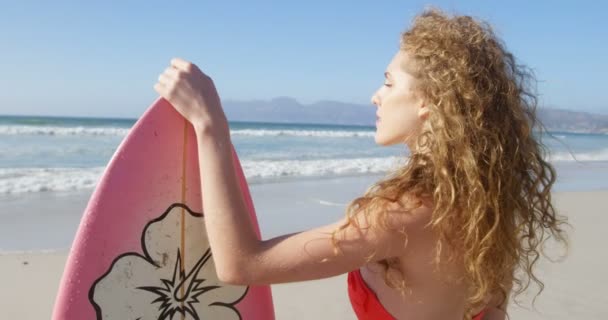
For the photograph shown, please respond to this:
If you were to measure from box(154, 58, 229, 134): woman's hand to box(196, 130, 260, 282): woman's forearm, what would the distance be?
60 mm

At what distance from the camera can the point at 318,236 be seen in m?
1.16

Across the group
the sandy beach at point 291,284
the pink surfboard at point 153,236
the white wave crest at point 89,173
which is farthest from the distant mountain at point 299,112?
the pink surfboard at point 153,236

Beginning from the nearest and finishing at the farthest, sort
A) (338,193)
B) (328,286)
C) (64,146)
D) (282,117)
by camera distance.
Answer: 1. (328,286)
2. (338,193)
3. (64,146)
4. (282,117)

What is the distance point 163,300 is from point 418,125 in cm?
94

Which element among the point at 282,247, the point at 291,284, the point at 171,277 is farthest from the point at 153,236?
the point at 291,284

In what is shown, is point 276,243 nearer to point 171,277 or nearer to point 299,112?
point 171,277

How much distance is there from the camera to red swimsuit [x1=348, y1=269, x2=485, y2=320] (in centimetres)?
133

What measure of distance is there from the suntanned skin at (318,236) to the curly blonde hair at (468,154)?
1.1 inches

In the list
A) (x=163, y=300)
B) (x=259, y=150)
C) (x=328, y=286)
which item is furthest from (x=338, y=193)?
(x=259, y=150)

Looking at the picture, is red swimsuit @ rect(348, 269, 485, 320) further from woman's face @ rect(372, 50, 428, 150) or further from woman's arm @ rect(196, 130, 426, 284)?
woman's face @ rect(372, 50, 428, 150)

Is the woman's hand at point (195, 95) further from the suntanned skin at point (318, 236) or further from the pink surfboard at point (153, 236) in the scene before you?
the pink surfboard at point (153, 236)

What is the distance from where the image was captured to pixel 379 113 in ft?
4.49

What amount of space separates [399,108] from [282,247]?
→ 0.41 m

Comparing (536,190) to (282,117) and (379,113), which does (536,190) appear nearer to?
(379,113)
